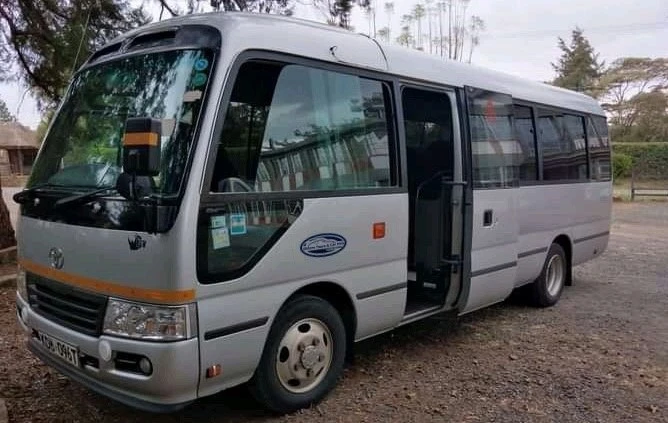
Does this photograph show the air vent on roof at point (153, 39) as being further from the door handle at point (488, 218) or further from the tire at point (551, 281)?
the tire at point (551, 281)

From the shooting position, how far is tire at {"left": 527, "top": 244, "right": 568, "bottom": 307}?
6.49m

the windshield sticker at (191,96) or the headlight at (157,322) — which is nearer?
the headlight at (157,322)

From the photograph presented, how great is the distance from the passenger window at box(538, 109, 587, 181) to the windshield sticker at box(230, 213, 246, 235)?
13.9ft

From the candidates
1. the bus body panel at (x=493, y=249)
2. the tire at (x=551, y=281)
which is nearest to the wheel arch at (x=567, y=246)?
the tire at (x=551, y=281)

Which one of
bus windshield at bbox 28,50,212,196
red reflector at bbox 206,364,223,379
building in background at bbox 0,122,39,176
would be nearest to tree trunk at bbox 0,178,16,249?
bus windshield at bbox 28,50,212,196

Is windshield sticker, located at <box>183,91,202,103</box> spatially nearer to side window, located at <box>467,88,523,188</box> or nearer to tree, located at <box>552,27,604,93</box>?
side window, located at <box>467,88,523,188</box>

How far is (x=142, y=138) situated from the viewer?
8.91ft

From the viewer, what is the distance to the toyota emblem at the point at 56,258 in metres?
3.38

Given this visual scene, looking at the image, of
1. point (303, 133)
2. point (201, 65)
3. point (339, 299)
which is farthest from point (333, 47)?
point (339, 299)

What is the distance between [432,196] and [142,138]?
120 inches

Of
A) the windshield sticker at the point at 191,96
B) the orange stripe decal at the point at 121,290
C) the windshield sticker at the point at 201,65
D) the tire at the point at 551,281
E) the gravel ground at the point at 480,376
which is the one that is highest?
the windshield sticker at the point at 201,65

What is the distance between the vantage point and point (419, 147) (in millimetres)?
5336

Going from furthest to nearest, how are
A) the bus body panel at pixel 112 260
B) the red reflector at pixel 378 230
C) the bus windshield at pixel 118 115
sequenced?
the red reflector at pixel 378 230 → the bus windshield at pixel 118 115 → the bus body panel at pixel 112 260

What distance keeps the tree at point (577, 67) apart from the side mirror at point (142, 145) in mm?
51623
